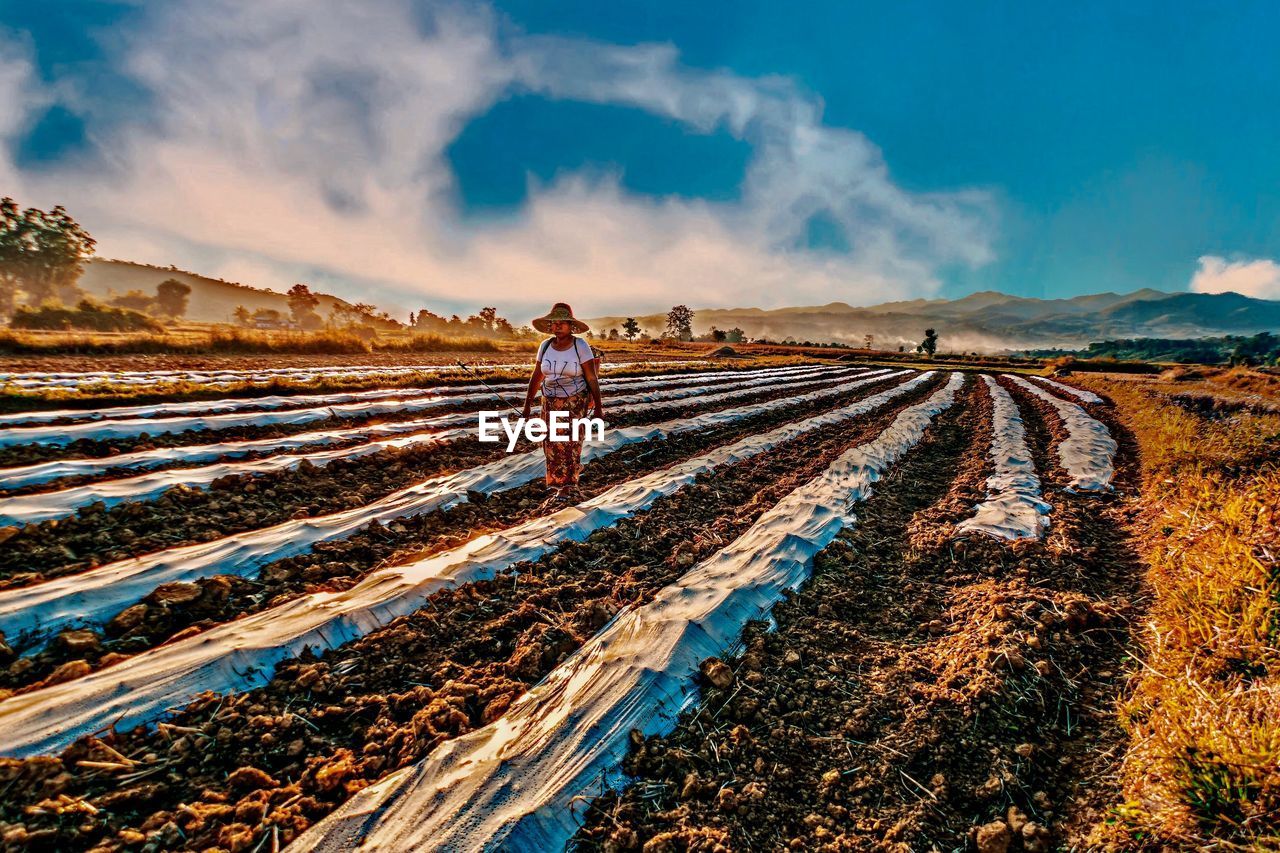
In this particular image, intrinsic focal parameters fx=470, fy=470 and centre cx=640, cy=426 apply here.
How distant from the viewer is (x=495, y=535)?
402 centimetres

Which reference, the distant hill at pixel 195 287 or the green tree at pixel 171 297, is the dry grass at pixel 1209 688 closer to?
the green tree at pixel 171 297

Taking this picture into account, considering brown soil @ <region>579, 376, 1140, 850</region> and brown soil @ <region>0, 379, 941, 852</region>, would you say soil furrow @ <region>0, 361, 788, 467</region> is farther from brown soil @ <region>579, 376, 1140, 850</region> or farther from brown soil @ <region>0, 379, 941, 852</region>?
brown soil @ <region>579, 376, 1140, 850</region>

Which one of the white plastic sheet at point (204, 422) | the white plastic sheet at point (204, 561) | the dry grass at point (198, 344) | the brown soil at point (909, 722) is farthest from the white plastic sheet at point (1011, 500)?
the dry grass at point (198, 344)

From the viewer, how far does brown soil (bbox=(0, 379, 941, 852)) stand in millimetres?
1699

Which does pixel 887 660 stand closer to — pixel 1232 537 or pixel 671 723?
pixel 671 723

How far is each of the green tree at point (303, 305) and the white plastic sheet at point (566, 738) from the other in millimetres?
118856

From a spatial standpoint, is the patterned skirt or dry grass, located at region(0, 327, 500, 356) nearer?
the patterned skirt

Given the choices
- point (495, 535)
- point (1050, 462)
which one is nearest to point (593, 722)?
point (495, 535)

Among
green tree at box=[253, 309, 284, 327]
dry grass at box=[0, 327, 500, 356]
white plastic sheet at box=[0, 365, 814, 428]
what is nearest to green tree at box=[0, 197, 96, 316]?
green tree at box=[253, 309, 284, 327]

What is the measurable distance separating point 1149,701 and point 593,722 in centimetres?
267

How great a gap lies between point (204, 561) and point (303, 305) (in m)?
122

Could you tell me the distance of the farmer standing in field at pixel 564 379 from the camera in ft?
15.6

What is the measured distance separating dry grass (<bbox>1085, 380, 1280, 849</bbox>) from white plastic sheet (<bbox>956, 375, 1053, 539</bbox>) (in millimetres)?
800

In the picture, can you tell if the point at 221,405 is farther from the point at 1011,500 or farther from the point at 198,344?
the point at 198,344
